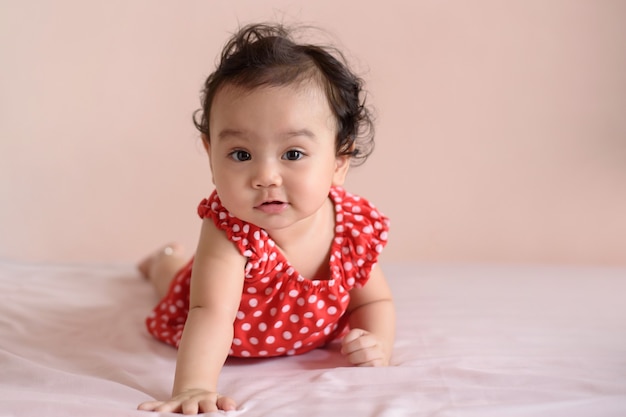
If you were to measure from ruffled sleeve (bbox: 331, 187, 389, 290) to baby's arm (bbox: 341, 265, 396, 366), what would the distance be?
0.05 metres

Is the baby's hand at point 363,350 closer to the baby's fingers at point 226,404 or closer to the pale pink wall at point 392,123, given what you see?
the baby's fingers at point 226,404

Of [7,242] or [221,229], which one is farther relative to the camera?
[7,242]

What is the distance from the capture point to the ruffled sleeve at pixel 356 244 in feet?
4.18

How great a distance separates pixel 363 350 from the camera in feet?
3.91

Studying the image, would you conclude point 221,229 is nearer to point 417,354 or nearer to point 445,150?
point 417,354

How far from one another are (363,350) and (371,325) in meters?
0.11

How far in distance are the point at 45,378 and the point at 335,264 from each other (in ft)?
1.55

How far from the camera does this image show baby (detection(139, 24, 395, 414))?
108cm

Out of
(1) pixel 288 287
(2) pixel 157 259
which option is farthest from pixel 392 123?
(1) pixel 288 287

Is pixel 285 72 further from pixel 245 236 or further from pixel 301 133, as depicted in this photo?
pixel 245 236

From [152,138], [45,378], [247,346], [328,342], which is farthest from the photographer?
[152,138]

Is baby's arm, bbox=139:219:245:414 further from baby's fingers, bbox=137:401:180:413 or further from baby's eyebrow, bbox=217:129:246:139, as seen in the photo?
baby's eyebrow, bbox=217:129:246:139

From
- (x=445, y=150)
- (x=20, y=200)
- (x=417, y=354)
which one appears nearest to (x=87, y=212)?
(x=20, y=200)

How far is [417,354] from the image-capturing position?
126cm
